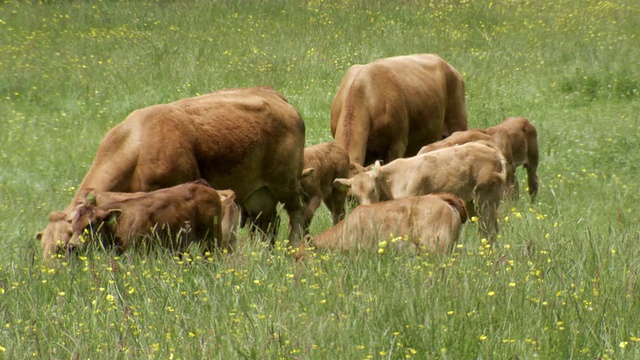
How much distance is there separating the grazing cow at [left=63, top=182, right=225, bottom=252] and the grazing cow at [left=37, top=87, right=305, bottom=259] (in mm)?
214

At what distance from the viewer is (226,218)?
927cm

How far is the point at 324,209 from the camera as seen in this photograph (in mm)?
13016

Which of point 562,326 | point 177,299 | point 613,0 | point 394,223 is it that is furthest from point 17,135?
point 613,0

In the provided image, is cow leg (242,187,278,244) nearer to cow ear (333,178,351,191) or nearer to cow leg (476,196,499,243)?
cow ear (333,178,351,191)

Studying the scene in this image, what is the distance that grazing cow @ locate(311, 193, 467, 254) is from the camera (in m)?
8.56

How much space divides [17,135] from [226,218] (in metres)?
8.12

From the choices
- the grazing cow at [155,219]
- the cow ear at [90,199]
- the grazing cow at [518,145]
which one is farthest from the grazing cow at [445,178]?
the cow ear at [90,199]

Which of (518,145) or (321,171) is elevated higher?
(321,171)

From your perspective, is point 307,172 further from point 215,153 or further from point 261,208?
point 215,153

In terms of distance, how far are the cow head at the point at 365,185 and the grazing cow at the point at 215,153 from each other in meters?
0.59

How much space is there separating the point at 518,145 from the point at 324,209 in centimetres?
256

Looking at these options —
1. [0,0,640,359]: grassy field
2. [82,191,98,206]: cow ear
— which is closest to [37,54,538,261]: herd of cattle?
[82,191,98,206]: cow ear

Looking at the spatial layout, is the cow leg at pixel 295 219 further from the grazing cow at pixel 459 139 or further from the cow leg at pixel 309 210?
the grazing cow at pixel 459 139

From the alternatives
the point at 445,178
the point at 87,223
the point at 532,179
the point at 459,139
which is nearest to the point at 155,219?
the point at 87,223
